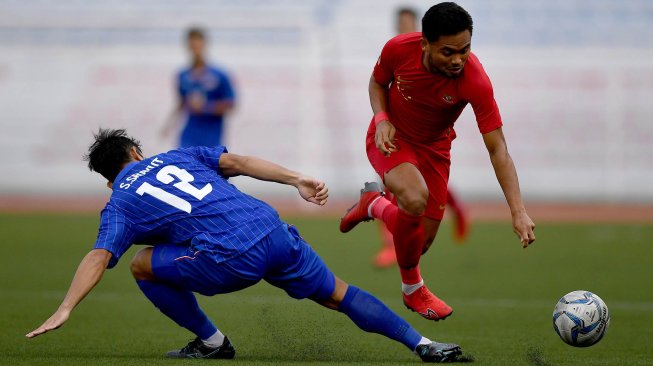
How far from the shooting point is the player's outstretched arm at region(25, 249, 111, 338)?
5078 mm

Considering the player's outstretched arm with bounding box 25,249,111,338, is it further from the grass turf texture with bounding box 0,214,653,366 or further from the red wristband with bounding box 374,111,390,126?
the red wristband with bounding box 374,111,390,126

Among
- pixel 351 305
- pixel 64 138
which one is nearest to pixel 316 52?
pixel 64 138

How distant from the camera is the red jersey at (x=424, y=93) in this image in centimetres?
608

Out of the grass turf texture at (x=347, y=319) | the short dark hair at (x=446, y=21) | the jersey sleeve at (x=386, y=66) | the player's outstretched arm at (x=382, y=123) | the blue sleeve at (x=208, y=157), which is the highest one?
the short dark hair at (x=446, y=21)

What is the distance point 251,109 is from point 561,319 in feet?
50.7

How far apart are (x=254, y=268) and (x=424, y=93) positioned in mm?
1705

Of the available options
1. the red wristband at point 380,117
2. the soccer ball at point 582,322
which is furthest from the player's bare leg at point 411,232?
the soccer ball at point 582,322

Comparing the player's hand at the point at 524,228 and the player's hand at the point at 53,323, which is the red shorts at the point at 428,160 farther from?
the player's hand at the point at 53,323

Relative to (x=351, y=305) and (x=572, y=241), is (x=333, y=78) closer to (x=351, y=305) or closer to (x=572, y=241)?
(x=572, y=241)

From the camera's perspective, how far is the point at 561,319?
594 centimetres

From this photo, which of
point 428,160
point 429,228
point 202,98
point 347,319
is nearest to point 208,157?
point 428,160

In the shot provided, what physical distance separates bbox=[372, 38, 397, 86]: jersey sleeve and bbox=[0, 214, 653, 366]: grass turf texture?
1662mm

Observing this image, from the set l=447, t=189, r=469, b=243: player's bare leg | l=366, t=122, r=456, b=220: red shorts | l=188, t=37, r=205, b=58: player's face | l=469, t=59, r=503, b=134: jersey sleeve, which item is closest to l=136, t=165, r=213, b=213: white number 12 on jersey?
l=366, t=122, r=456, b=220: red shorts

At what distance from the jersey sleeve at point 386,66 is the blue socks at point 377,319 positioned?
63.4 inches
